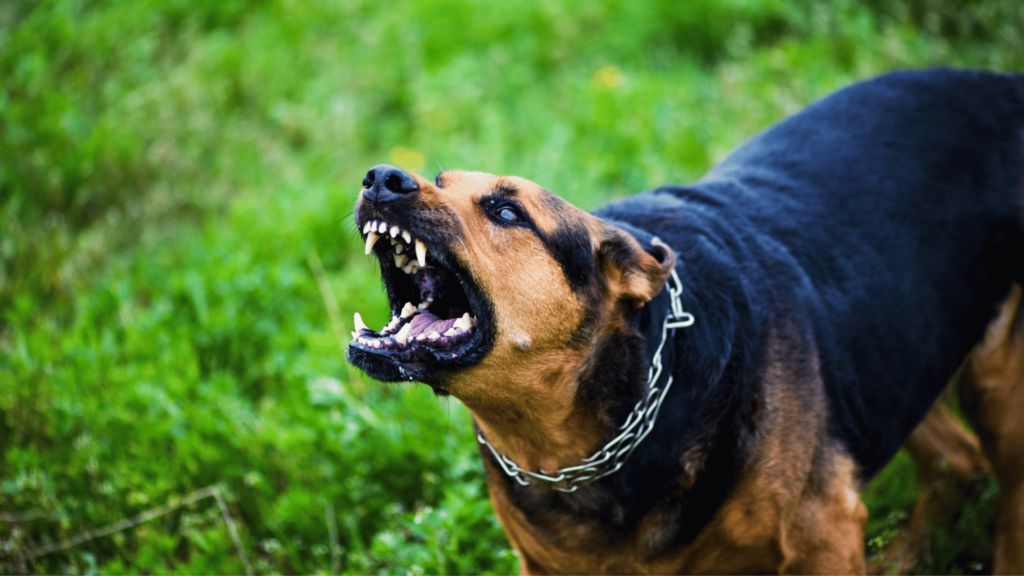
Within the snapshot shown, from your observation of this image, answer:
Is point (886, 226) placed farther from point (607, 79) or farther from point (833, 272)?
point (607, 79)

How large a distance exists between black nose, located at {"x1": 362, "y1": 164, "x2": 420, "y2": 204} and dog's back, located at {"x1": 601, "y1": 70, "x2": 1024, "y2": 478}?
92 centimetres

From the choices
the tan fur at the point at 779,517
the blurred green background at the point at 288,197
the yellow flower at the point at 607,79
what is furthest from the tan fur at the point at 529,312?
the yellow flower at the point at 607,79

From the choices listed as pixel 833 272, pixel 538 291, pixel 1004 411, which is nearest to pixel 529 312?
pixel 538 291

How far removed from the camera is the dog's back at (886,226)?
2900mm

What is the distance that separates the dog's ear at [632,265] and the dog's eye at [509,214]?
0.30m

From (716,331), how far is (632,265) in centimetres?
40

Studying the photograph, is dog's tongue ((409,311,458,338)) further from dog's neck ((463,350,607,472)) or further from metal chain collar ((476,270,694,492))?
metal chain collar ((476,270,694,492))

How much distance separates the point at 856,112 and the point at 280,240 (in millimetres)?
3509

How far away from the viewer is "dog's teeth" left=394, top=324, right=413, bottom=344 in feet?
7.86

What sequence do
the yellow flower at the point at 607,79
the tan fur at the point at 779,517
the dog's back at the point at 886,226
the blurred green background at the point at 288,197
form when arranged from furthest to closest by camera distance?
the yellow flower at the point at 607,79 < the blurred green background at the point at 288,197 < the dog's back at the point at 886,226 < the tan fur at the point at 779,517

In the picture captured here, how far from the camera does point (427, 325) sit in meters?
2.49

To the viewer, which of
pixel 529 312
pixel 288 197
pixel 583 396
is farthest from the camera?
pixel 288 197

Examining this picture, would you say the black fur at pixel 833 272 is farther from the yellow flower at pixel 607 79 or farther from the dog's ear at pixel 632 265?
the yellow flower at pixel 607 79

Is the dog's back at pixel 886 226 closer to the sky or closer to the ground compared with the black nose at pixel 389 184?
closer to the ground
